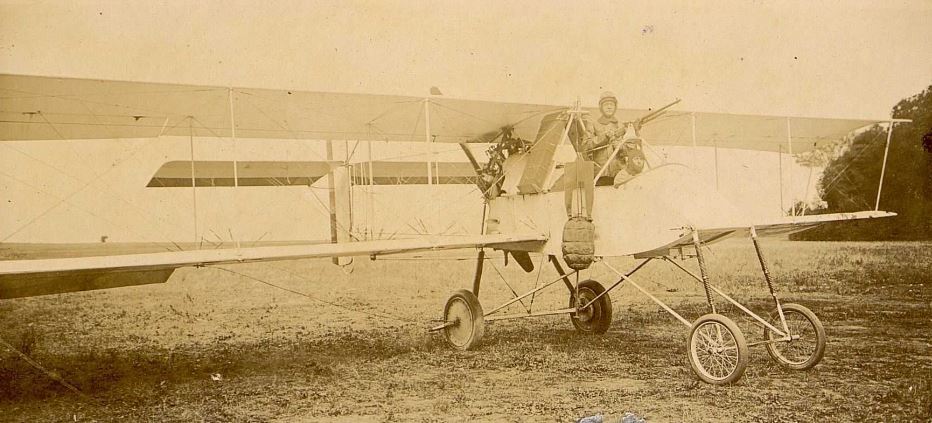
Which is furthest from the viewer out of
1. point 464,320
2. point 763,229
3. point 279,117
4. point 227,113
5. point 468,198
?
point 468,198

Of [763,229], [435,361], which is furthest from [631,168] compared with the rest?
[435,361]

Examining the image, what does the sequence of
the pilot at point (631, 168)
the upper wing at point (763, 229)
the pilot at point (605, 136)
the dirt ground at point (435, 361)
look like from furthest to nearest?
the pilot at point (605, 136) < the pilot at point (631, 168) < the upper wing at point (763, 229) < the dirt ground at point (435, 361)

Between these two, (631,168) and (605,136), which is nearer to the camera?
(631,168)

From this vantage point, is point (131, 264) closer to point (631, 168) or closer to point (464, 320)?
point (464, 320)

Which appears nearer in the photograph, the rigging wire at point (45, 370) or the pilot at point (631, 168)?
the rigging wire at point (45, 370)

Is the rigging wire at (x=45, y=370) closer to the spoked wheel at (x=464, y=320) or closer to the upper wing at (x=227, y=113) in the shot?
the upper wing at (x=227, y=113)

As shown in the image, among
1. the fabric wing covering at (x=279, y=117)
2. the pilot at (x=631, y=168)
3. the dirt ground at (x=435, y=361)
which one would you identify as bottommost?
the dirt ground at (x=435, y=361)

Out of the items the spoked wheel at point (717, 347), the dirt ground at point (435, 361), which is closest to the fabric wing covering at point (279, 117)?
the dirt ground at point (435, 361)

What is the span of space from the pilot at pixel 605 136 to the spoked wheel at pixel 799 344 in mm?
2037

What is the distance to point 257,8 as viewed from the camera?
5.78 m

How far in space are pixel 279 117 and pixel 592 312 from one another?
451 centimetres

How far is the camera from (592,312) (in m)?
7.73

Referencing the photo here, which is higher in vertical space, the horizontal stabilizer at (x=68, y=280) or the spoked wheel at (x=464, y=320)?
the horizontal stabilizer at (x=68, y=280)

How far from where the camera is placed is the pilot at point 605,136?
5969 mm
